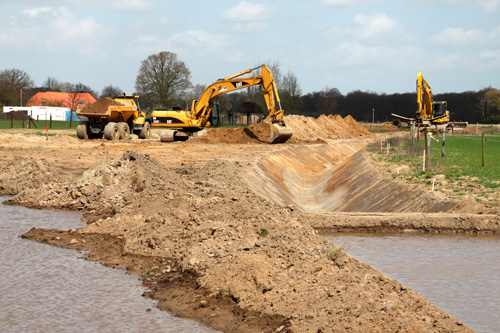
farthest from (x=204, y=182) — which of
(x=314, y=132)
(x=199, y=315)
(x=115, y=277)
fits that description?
(x=314, y=132)

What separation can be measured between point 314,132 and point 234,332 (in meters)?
44.8

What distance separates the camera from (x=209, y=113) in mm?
37719

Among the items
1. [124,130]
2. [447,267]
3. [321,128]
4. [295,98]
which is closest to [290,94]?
[295,98]

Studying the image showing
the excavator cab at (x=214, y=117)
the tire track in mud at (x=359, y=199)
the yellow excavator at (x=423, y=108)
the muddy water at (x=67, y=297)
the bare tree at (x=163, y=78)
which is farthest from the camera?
the bare tree at (x=163, y=78)

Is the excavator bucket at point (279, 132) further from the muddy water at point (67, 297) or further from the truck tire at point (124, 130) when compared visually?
the muddy water at point (67, 297)

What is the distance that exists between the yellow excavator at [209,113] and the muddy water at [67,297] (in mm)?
25185

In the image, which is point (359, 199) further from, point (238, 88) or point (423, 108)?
point (423, 108)

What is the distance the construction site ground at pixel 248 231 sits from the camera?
6.97 meters

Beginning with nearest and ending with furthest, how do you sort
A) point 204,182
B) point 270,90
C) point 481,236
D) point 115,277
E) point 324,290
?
point 324,290, point 115,277, point 481,236, point 204,182, point 270,90

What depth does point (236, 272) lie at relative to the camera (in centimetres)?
834

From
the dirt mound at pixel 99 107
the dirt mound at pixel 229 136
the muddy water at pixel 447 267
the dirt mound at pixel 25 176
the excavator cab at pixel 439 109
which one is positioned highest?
the excavator cab at pixel 439 109

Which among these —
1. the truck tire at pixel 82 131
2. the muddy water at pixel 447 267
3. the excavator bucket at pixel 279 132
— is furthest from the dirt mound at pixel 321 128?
the muddy water at pixel 447 267

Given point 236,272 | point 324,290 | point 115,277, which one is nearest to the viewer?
point 324,290

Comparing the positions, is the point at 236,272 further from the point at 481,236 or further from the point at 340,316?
the point at 481,236
